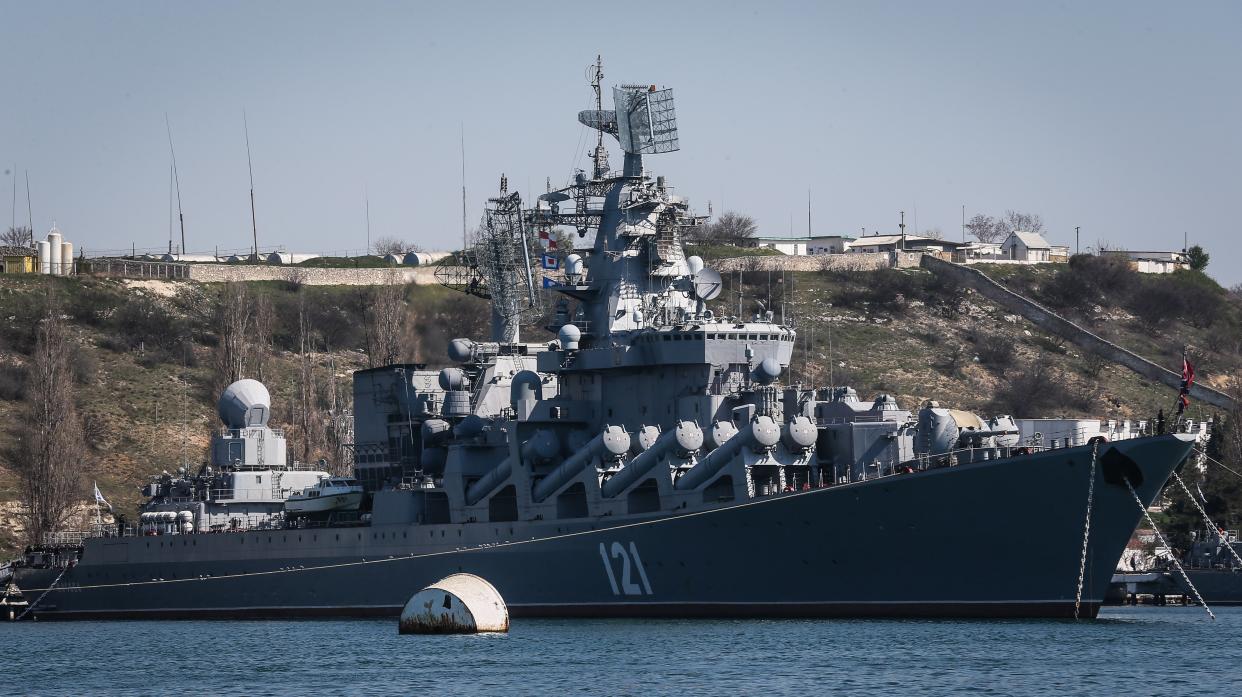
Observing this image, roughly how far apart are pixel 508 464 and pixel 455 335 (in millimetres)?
34725

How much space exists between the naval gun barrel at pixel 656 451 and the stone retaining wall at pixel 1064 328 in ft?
159

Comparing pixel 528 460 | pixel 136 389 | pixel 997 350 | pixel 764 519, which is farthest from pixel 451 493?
pixel 997 350

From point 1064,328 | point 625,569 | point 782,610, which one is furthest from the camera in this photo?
point 1064,328

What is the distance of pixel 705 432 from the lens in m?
39.8

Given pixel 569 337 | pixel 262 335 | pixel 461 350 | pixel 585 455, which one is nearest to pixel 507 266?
pixel 461 350

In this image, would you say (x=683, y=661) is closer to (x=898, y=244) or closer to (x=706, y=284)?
(x=706, y=284)

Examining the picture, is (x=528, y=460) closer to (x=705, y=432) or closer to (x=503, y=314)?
(x=705, y=432)

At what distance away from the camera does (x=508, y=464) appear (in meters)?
43.1

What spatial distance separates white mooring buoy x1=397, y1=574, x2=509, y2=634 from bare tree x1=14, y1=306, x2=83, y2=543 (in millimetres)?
27570

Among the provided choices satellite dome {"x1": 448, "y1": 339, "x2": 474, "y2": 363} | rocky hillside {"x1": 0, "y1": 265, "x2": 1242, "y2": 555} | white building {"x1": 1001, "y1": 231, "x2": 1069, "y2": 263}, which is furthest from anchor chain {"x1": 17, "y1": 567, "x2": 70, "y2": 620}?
white building {"x1": 1001, "y1": 231, "x2": 1069, "y2": 263}

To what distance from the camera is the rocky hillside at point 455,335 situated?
2867 inches

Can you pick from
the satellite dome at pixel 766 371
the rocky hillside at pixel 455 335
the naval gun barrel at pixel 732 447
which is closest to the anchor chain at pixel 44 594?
the rocky hillside at pixel 455 335

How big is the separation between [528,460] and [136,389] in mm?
40381

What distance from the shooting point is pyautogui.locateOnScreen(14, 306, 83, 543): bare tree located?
60156mm
